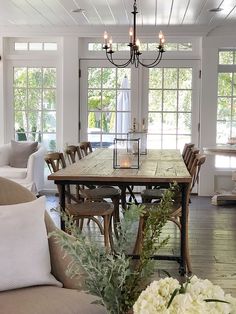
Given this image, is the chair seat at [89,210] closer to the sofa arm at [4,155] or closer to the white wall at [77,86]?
the sofa arm at [4,155]

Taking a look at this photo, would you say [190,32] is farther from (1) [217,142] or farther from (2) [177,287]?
(2) [177,287]

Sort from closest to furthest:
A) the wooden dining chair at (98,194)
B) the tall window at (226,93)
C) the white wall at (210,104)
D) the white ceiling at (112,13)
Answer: the wooden dining chair at (98,194)
the white ceiling at (112,13)
the white wall at (210,104)
the tall window at (226,93)

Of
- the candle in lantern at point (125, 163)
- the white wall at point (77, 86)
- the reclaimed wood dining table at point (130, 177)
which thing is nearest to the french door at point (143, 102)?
the white wall at point (77, 86)

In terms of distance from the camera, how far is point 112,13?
6086 millimetres

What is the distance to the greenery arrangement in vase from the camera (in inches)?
47.9

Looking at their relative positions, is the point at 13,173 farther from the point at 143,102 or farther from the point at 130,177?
the point at 130,177

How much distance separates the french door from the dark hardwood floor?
1.36 metres

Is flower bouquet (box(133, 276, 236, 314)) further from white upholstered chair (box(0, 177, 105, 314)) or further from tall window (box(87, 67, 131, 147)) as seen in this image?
tall window (box(87, 67, 131, 147))

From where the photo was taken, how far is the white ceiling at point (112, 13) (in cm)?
541

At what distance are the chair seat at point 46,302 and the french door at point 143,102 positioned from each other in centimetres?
543

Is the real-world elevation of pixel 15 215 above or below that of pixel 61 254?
above

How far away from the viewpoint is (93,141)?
295 inches

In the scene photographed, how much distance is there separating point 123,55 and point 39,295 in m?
5.82

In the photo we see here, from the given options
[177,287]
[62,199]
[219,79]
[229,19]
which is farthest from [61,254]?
[219,79]
